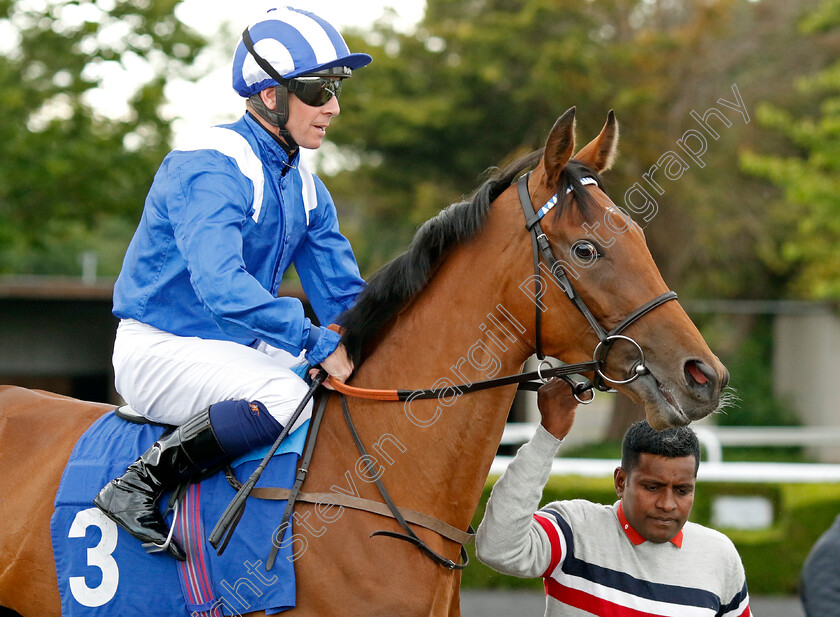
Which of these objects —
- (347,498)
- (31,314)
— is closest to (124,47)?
(31,314)

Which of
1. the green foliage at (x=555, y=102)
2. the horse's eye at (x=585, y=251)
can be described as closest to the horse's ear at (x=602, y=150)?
the horse's eye at (x=585, y=251)

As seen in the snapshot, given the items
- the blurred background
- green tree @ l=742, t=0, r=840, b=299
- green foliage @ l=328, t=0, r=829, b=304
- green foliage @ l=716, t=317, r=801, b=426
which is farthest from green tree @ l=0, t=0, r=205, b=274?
green foliage @ l=716, t=317, r=801, b=426

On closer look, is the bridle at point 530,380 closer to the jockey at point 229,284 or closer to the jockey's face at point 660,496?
the jockey at point 229,284

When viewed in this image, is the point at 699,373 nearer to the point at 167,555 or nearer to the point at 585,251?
the point at 585,251

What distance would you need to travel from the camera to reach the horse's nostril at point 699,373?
2090 mm

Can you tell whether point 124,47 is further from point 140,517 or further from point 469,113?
point 140,517

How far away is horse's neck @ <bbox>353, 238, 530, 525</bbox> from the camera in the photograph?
2.32 meters

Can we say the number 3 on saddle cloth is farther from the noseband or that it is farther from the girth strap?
the noseband

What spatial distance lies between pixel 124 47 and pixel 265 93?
883cm

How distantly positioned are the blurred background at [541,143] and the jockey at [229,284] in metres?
7.79

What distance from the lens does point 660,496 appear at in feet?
8.05

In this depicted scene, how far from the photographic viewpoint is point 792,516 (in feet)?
22.9

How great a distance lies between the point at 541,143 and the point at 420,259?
9.90 m

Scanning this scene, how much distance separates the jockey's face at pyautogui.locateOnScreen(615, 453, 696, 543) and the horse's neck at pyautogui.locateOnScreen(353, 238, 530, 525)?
0.46 m
